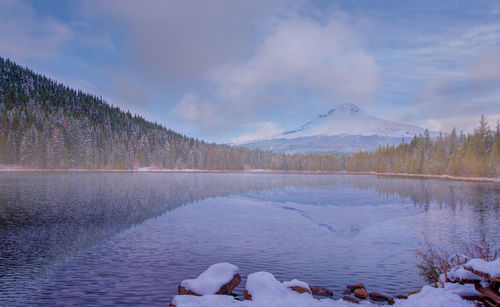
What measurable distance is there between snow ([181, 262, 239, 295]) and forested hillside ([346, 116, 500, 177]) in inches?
4835

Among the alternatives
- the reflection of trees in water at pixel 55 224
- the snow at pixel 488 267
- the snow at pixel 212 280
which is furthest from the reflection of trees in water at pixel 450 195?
the reflection of trees in water at pixel 55 224

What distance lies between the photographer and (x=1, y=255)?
56.7 feet

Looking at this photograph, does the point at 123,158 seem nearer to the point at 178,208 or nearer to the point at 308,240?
the point at 178,208

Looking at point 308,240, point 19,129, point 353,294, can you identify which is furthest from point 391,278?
point 19,129

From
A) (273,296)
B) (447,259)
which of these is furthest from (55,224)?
(447,259)

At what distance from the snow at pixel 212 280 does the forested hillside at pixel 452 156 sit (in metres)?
123

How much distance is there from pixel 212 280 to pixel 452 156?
142m

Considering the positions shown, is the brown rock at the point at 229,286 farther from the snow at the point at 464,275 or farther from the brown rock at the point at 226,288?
the snow at the point at 464,275

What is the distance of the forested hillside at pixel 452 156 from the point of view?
110375mm

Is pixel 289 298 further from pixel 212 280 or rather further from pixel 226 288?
pixel 212 280

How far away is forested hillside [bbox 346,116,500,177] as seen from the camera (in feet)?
362

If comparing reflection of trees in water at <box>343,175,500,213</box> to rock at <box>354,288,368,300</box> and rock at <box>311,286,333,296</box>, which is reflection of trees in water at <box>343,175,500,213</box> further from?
rock at <box>311,286,333,296</box>

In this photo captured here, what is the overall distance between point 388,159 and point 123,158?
148582 mm

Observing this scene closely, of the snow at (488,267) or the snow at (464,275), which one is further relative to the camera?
the snow at (464,275)
